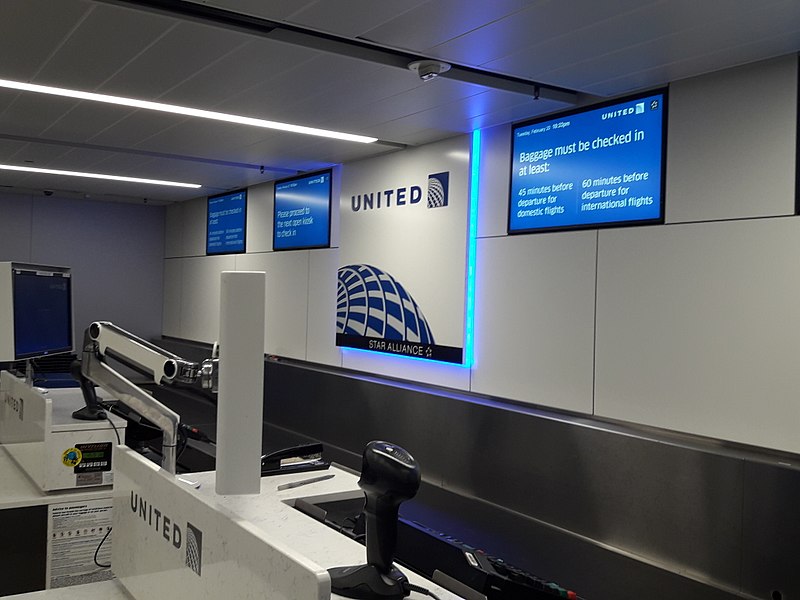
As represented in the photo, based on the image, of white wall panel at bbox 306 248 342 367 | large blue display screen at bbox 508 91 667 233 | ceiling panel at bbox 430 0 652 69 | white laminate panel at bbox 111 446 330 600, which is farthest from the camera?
white wall panel at bbox 306 248 342 367

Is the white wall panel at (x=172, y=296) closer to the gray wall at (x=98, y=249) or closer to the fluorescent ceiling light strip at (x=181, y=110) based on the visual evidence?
the gray wall at (x=98, y=249)

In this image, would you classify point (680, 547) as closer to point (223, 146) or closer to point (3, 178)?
point (223, 146)

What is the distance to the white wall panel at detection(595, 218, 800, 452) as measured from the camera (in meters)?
2.70

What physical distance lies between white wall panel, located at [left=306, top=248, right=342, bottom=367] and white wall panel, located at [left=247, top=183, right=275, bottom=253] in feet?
3.09

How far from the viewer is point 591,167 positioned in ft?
11.5

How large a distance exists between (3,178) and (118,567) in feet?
20.7

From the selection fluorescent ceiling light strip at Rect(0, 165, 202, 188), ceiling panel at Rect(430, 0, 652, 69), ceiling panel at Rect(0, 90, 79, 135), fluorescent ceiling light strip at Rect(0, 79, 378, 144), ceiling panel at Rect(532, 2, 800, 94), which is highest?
fluorescent ceiling light strip at Rect(0, 165, 202, 188)

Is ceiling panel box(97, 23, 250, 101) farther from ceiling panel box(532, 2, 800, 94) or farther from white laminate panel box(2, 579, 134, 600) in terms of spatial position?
white laminate panel box(2, 579, 134, 600)

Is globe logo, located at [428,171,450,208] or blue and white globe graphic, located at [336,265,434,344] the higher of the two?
globe logo, located at [428,171,450,208]

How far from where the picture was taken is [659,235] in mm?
3164

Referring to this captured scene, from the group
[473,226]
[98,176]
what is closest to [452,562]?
[473,226]

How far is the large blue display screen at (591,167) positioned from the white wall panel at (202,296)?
4.10 m

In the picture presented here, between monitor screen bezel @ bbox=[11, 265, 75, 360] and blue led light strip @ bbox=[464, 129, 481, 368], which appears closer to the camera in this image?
monitor screen bezel @ bbox=[11, 265, 75, 360]

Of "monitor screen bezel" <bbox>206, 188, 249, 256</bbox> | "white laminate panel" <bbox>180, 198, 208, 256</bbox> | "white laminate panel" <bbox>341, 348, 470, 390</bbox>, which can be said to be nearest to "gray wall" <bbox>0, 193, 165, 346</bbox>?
"white laminate panel" <bbox>180, 198, 208, 256</bbox>
